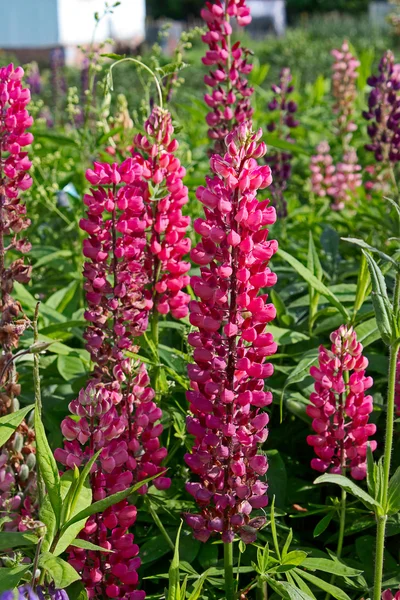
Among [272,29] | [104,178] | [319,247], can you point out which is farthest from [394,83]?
[272,29]

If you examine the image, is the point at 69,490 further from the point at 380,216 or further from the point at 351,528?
the point at 380,216

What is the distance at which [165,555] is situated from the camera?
7.62 feet

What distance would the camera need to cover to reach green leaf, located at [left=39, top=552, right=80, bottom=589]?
156cm

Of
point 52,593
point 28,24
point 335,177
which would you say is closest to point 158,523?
point 52,593

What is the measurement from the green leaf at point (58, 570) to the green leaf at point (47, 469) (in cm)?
11

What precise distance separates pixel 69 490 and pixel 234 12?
6.94 ft

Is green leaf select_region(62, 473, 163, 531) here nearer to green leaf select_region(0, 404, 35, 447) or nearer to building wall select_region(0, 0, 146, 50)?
green leaf select_region(0, 404, 35, 447)

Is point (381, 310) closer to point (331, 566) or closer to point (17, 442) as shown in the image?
point (331, 566)

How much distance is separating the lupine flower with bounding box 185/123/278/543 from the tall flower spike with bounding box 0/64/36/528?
1.50 feet

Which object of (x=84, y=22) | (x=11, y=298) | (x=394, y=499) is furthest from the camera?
(x=84, y=22)

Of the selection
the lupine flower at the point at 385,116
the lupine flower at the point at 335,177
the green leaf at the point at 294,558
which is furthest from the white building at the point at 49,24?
the green leaf at the point at 294,558

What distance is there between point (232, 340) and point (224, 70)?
1.73 meters

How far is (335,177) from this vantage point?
4488mm

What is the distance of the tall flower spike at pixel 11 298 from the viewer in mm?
2125
